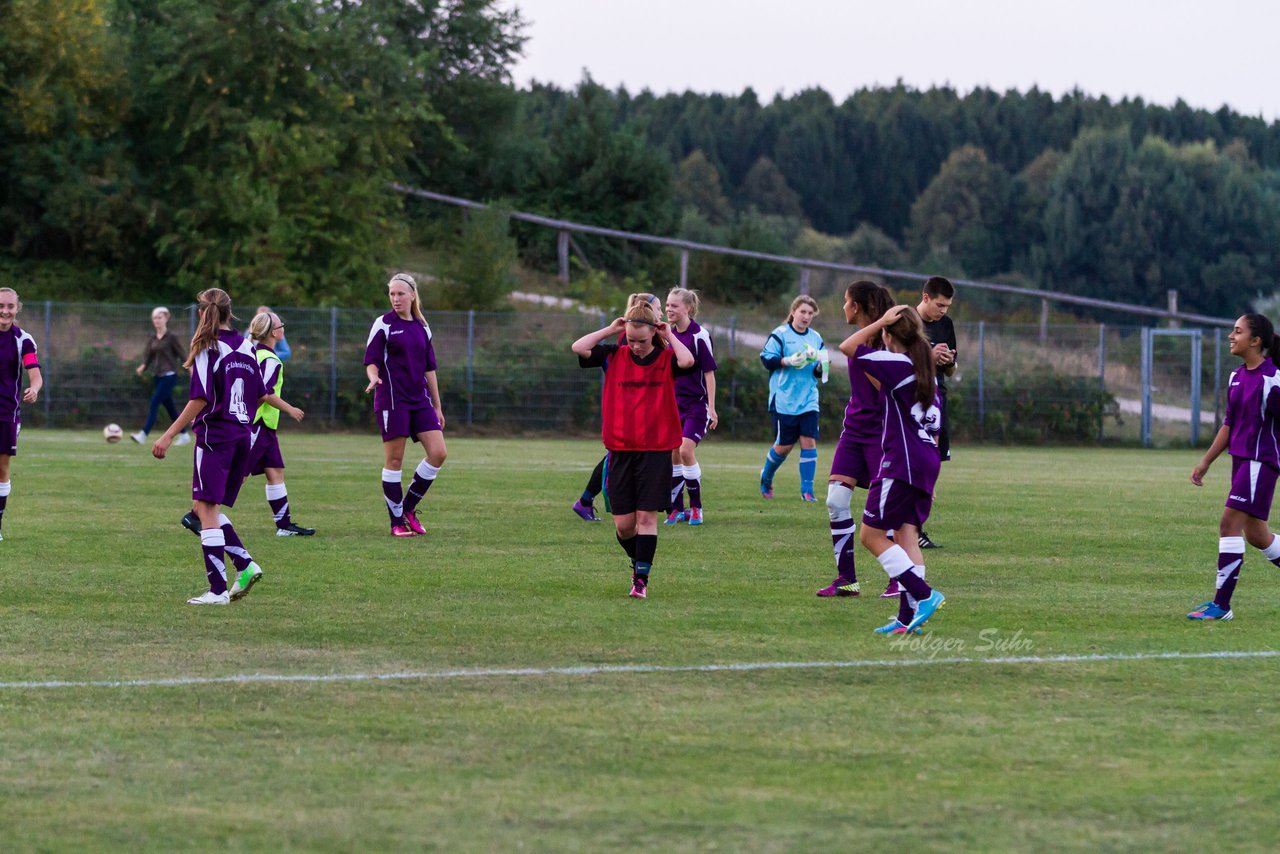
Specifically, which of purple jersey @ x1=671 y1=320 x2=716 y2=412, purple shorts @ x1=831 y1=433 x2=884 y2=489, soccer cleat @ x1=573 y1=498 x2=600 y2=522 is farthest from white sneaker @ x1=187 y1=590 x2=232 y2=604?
soccer cleat @ x1=573 y1=498 x2=600 y2=522

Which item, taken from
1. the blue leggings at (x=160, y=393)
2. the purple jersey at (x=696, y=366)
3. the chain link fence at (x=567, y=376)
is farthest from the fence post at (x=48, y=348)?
the purple jersey at (x=696, y=366)

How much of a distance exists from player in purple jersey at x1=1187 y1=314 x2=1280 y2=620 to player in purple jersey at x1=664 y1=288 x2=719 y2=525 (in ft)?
15.7

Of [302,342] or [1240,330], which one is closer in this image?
[1240,330]

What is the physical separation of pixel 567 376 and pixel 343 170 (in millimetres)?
12900

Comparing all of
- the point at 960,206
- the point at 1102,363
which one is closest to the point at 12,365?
the point at 1102,363

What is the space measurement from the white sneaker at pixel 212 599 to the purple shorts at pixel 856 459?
136 inches

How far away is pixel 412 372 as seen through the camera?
41.4 ft

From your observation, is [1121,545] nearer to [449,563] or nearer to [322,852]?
[449,563]

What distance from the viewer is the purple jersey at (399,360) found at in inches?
495

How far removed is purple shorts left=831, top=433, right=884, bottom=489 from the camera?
949cm

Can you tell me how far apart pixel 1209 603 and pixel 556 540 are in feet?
16.7

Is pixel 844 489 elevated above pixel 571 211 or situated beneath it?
situated beneath

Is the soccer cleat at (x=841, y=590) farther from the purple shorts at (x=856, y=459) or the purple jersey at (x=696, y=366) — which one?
the purple jersey at (x=696, y=366)

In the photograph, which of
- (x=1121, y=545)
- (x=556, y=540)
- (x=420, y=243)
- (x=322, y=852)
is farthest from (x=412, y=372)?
(x=420, y=243)
